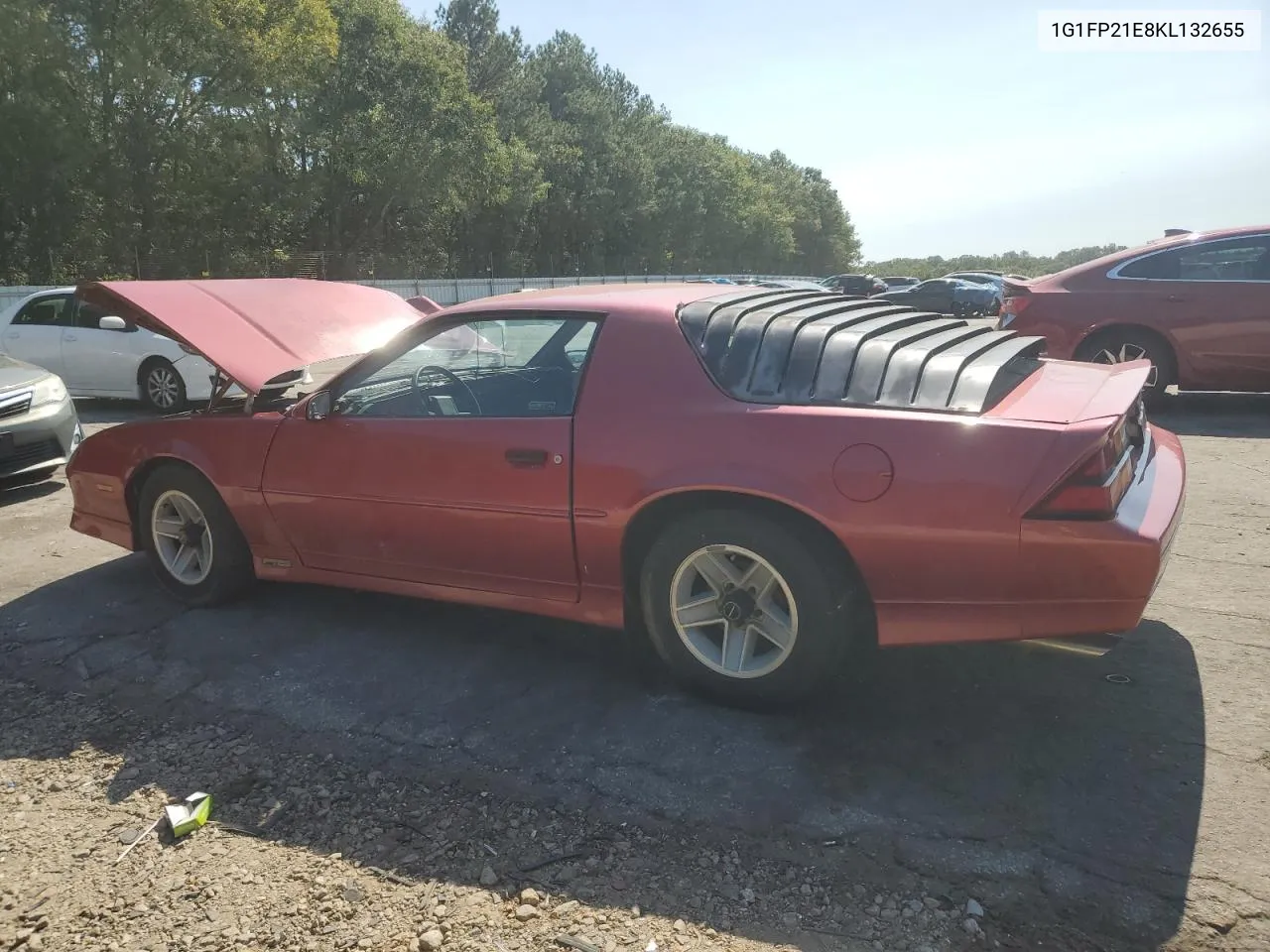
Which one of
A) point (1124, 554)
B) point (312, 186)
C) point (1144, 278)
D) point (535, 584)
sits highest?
point (312, 186)

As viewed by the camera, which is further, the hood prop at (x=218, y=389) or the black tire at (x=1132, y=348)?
the black tire at (x=1132, y=348)

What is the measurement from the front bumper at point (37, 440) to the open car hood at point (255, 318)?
2.84 metres

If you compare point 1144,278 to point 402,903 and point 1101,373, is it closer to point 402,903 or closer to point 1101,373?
point 1101,373

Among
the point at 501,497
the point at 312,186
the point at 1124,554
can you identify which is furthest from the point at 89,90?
the point at 1124,554

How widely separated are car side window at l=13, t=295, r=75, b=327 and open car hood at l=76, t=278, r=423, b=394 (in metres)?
7.52

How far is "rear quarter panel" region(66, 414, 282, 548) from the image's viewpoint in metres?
4.01

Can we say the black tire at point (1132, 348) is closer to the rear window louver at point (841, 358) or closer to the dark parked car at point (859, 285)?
the rear window louver at point (841, 358)

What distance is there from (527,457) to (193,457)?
182 centimetres

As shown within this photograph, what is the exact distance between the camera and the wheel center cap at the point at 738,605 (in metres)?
3.07

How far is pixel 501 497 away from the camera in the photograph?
11.1 feet

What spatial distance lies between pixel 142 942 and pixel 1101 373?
12.0 feet

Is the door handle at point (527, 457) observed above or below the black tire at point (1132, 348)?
below

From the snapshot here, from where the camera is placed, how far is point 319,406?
384 centimetres

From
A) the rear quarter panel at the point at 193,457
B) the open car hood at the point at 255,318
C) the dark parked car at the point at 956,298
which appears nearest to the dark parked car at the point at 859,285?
the dark parked car at the point at 956,298
